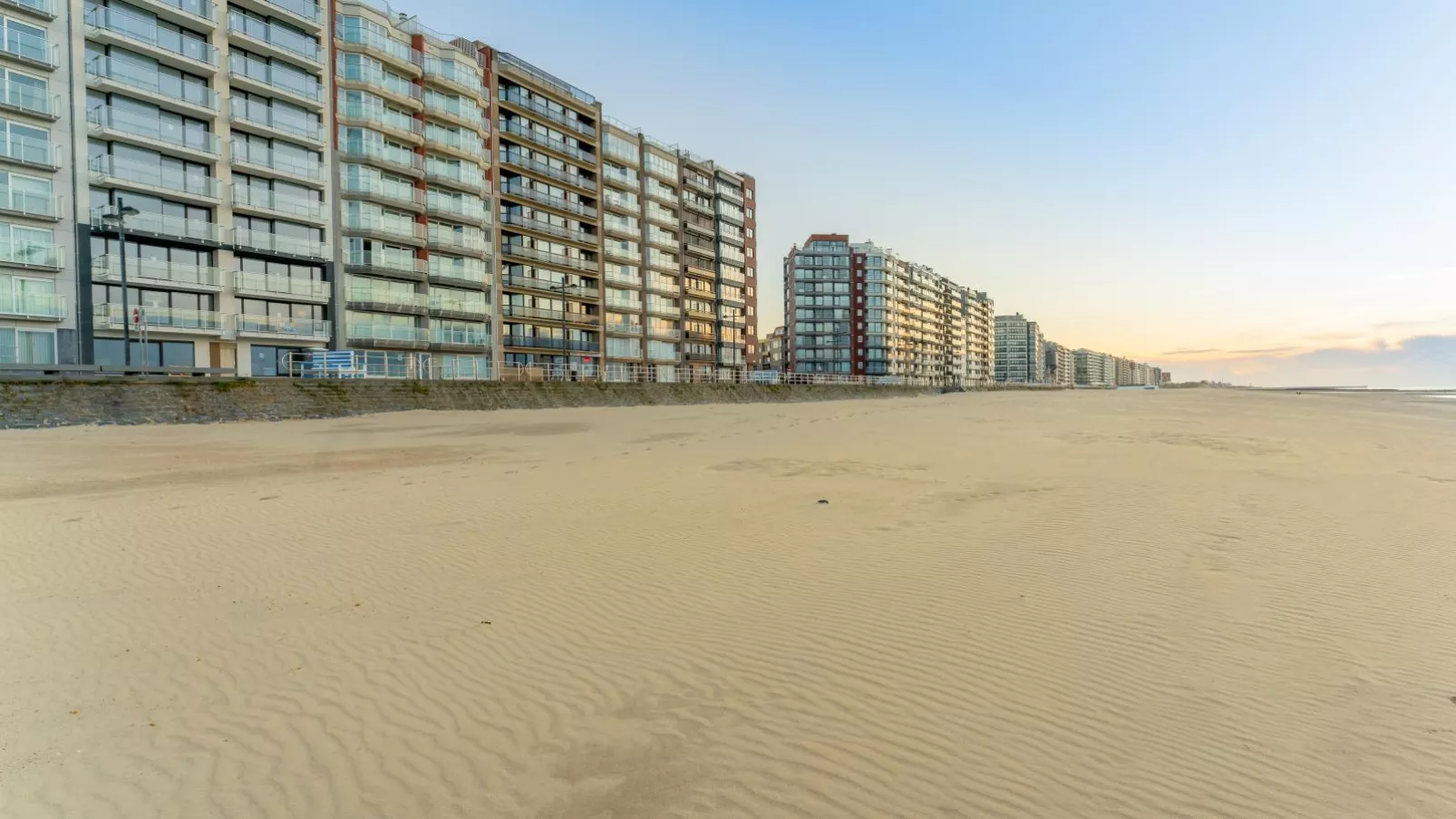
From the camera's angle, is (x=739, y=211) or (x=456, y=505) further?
(x=739, y=211)


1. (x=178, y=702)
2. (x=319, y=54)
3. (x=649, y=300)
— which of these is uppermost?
(x=319, y=54)

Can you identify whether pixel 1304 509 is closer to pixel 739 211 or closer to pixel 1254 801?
pixel 1254 801

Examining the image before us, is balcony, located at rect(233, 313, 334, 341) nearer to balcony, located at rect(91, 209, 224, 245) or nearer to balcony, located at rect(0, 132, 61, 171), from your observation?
balcony, located at rect(91, 209, 224, 245)

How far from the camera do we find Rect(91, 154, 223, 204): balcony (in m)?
34.7

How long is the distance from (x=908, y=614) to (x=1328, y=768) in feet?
8.66

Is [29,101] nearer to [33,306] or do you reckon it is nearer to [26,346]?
[33,306]

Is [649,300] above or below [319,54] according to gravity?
below

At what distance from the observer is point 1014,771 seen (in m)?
3.20

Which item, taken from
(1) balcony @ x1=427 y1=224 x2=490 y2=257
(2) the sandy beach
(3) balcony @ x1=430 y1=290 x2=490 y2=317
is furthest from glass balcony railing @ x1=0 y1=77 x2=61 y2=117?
(2) the sandy beach

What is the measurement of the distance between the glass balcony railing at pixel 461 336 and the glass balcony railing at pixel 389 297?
7.05 ft

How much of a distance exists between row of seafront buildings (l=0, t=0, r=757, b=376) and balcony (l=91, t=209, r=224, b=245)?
0.11 meters

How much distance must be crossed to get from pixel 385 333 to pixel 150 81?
18.6 metres

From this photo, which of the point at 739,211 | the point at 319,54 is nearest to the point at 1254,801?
the point at 319,54

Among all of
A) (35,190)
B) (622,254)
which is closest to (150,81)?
(35,190)
